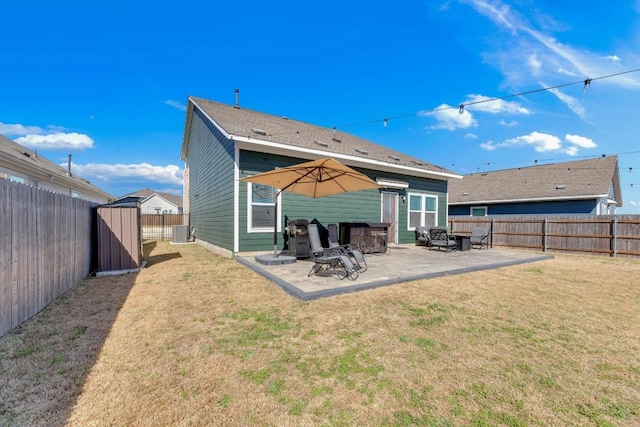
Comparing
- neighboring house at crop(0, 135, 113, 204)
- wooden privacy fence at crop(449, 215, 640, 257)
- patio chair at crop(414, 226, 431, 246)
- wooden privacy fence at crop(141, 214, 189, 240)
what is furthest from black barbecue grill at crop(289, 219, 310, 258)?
wooden privacy fence at crop(141, 214, 189, 240)

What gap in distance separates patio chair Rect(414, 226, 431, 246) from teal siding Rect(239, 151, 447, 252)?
1.73 ft

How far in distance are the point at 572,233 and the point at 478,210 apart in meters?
7.91

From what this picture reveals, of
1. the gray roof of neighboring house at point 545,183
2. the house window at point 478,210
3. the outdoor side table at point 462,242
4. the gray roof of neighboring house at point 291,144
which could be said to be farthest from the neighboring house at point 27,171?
the house window at point 478,210

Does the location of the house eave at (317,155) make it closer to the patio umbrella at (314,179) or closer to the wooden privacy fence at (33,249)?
Result: the patio umbrella at (314,179)

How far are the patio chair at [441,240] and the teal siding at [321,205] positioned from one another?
1670 mm

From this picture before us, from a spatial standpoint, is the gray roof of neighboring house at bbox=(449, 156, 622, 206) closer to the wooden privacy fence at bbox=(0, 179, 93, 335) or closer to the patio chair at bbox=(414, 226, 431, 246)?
the patio chair at bbox=(414, 226, 431, 246)

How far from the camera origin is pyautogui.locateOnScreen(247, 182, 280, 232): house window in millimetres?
7676

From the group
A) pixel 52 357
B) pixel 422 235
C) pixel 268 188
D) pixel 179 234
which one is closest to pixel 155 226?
pixel 179 234

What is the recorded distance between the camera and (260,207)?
789 centimetres

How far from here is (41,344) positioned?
2582mm

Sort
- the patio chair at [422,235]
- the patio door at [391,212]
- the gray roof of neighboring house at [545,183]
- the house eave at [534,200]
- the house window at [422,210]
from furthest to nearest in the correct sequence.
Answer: the gray roof of neighboring house at [545,183] → the house eave at [534,200] → the house window at [422,210] → the patio door at [391,212] → the patio chair at [422,235]

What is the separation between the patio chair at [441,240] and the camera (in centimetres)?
907

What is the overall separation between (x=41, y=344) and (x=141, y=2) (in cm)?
948

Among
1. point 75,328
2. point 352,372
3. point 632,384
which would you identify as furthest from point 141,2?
point 632,384
